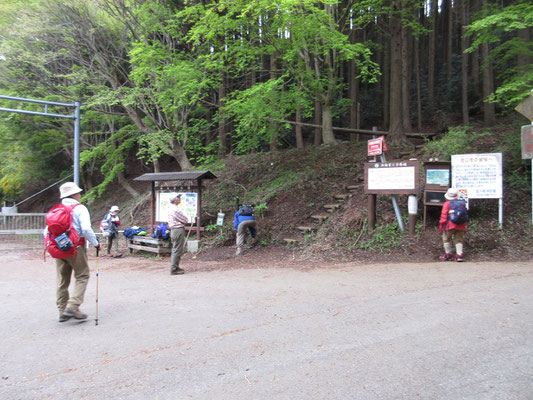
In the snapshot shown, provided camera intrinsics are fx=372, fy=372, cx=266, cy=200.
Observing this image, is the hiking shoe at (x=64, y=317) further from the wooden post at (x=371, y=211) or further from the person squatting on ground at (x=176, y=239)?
the wooden post at (x=371, y=211)

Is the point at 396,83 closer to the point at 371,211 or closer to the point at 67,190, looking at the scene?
the point at 371,211

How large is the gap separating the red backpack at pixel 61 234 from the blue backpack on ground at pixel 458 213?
26.0 ft

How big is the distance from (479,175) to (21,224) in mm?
18328

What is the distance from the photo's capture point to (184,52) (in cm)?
1672

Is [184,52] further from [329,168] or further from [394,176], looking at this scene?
[394,176]

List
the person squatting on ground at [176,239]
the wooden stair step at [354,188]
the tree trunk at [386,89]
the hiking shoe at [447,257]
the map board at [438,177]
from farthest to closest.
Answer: the tree trunk at [386,89] → the wooden stair step at [354,188] → the map board at [438,177] → the person squatting on ground at [176,239] → the hiking shoe at [447,257]

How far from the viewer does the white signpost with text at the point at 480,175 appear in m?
9.73

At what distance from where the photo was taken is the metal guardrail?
16.5 m

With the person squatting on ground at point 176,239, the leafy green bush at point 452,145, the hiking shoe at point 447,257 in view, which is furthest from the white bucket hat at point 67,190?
the leafy green bush at point 452,145

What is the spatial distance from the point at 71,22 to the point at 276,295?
17.1 m

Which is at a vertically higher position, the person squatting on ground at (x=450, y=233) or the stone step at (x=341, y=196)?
the stone step at (x=341, y=196)

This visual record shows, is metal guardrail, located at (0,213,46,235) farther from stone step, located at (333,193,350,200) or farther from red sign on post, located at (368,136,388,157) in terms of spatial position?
red sign on post, located at (368,136,388,157)

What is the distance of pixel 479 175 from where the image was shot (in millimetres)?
9938

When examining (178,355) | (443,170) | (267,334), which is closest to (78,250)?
(178,355)
